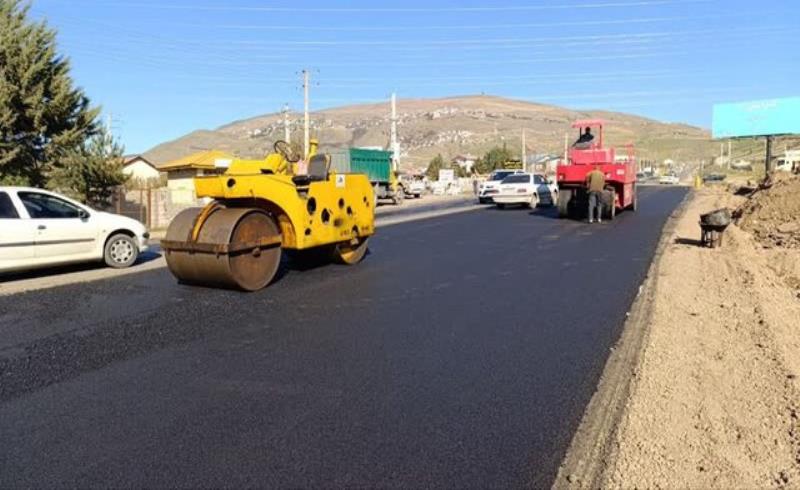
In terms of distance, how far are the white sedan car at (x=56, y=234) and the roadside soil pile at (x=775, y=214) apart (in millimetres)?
15388

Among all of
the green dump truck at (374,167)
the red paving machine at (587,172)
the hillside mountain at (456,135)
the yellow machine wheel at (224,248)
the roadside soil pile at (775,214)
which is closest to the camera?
the yellow machine wheel at (224,248)

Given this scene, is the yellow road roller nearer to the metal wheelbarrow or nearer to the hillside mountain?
the metal wheelbarrow

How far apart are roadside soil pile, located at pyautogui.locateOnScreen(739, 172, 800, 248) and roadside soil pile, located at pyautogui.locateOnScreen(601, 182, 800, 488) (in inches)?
326

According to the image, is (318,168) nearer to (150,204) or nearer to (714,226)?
(714,226)

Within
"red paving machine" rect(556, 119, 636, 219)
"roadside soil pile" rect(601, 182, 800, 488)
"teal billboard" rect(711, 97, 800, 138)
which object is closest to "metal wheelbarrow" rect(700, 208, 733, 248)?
"roadside soil pile" rect(601, 182, 800, 488)

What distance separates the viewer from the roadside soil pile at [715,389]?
3.90 m

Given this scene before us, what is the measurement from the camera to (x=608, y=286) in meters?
9.72

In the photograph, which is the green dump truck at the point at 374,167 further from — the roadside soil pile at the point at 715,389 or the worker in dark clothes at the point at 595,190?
the roadside soil pile at the point at 715,389

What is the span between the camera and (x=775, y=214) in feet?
68.5

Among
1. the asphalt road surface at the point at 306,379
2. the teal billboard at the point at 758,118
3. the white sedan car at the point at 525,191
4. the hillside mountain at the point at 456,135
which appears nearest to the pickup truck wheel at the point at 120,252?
the asphalt road surface at the point at 306,379

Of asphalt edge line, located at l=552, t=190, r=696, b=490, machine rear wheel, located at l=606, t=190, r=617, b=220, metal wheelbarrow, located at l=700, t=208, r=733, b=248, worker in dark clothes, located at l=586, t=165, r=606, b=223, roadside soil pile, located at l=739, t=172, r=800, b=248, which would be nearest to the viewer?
asphalt edge line, located at l=552, t=190, r=696, b=490

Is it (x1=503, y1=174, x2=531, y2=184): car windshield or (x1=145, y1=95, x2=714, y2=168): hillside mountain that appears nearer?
(x1=503, y1=174, x2=531, y2=184): car windshield

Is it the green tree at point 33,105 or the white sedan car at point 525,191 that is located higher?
the green tree at point 33,105

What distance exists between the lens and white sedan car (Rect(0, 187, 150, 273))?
10.6 meters
